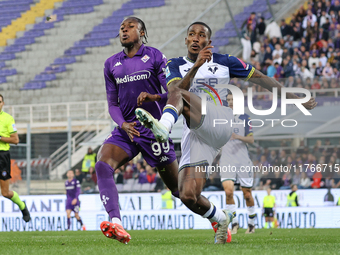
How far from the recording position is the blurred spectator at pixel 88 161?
16109 mm

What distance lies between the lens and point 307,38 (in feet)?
60.7

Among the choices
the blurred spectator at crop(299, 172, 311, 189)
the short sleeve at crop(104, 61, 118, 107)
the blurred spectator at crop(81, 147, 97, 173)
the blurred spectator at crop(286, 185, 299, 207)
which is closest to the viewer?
the short sleeve at crop(104, 61, 118, 107)

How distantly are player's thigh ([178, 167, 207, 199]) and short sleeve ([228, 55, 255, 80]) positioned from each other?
1.14 m

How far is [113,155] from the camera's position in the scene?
5.80m

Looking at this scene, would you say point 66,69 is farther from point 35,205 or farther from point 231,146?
point 231,146

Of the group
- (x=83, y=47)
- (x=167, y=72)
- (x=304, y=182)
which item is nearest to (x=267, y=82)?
(x=167, y=72)

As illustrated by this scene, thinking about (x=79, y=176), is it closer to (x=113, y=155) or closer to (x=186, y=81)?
(x=113, y=155)

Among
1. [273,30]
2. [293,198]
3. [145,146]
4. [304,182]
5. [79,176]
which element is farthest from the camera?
[273,30]

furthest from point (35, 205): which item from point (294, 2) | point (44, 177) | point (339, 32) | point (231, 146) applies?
point (294, 2)

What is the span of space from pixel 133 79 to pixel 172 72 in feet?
1.51

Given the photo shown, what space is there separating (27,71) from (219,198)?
580 inches

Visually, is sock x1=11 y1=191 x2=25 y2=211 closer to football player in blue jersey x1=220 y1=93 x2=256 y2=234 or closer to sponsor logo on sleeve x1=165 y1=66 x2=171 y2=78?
football player in blue jersey x1=220 y1=93 x2=256 y2=234

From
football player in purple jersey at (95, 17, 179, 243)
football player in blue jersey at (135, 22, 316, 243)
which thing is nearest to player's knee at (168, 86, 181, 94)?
football player in blue jersey at (135, 22, 316, 243)

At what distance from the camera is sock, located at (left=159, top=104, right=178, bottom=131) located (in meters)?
4.95
